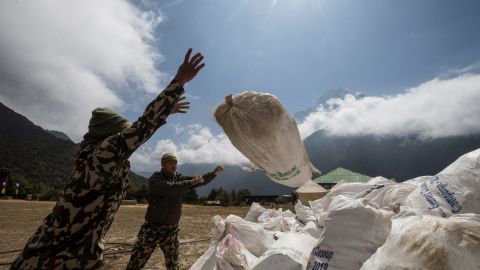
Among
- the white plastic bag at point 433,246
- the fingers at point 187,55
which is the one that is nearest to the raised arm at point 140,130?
the fingers at point 187,55

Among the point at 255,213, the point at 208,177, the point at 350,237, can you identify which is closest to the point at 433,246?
the point at 350,237

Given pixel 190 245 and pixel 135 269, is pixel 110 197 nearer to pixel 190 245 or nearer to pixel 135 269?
pixel 135 269

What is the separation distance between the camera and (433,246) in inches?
50.4

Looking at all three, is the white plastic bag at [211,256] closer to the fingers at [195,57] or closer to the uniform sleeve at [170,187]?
the uniform sleeve at [170,187]

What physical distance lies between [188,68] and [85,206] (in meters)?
0.91

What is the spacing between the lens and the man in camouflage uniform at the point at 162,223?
3.01 meters

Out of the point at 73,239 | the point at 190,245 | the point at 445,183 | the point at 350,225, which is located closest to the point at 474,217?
the point at 445,183

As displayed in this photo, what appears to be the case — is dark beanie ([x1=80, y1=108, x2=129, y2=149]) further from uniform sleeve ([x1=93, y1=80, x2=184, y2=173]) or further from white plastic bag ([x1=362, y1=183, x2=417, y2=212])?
white plastic bag ([x1=362, y1=183, x2=417, y2=212])

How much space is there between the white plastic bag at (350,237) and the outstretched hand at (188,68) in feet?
3.78

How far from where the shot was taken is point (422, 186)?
1868mm

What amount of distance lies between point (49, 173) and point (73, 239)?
60442 millimetres

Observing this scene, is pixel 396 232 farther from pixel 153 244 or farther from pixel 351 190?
pixel 153 244

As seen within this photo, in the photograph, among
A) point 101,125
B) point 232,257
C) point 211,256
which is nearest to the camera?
point 101,125

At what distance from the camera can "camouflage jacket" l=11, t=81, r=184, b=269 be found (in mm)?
1487
